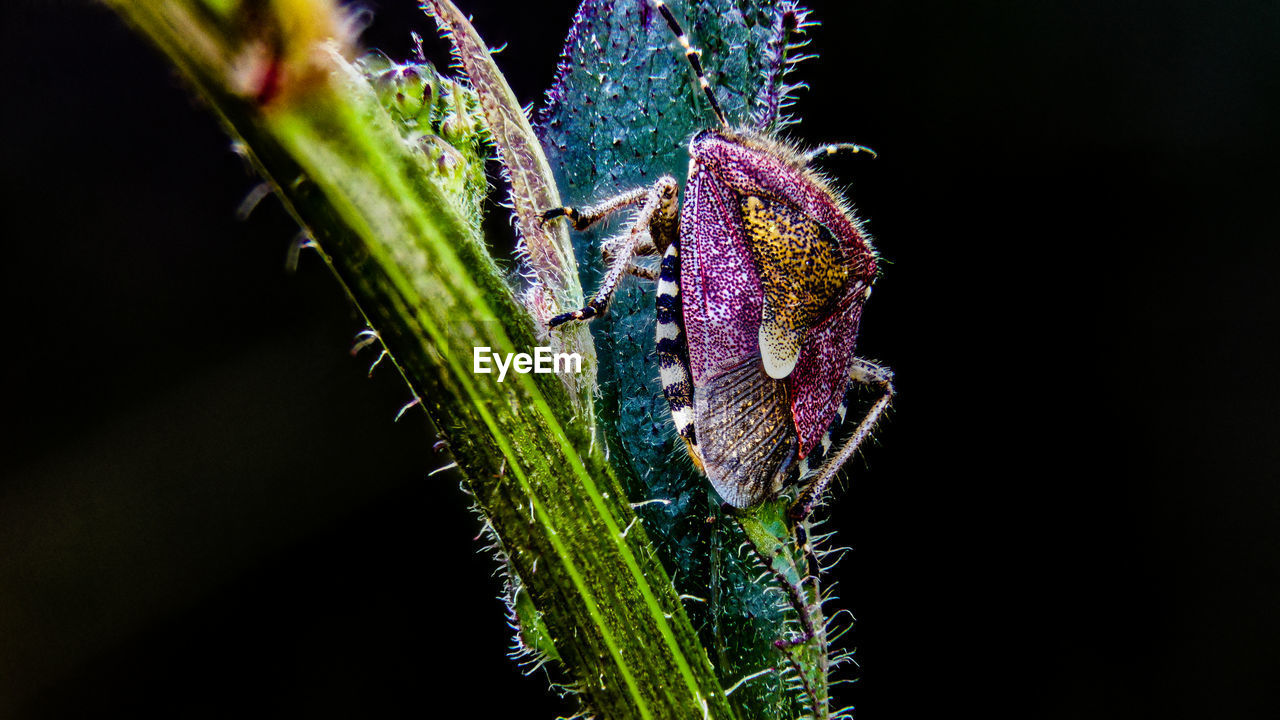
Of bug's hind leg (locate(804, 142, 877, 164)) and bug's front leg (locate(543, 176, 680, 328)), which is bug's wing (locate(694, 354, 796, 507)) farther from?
bug's hind leg (locate(804, 142, 877, 164))

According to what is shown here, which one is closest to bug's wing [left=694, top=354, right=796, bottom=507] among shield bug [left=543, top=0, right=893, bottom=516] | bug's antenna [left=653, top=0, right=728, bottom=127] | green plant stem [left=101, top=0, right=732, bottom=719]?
shield bug [left=543, top=0, right=893, bottom=516]

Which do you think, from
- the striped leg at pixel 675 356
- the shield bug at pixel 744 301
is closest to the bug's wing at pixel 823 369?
the shield bug at pixel 744 301

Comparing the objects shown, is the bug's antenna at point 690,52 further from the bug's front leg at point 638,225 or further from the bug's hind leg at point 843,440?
the bug's hind leg at point 843,440

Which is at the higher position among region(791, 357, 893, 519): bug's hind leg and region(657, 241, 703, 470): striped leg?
region(657, 241, 703, 470): striped leg

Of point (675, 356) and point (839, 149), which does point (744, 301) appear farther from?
point (839, 149)

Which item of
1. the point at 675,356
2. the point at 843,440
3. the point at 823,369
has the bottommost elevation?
the point at 843,440

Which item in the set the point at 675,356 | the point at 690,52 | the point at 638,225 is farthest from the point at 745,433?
the point at 690,52

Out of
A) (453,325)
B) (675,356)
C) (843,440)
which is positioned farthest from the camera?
(843,440)

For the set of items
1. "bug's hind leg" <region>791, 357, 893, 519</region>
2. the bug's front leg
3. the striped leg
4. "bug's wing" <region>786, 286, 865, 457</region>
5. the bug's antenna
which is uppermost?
the bug's antenna
